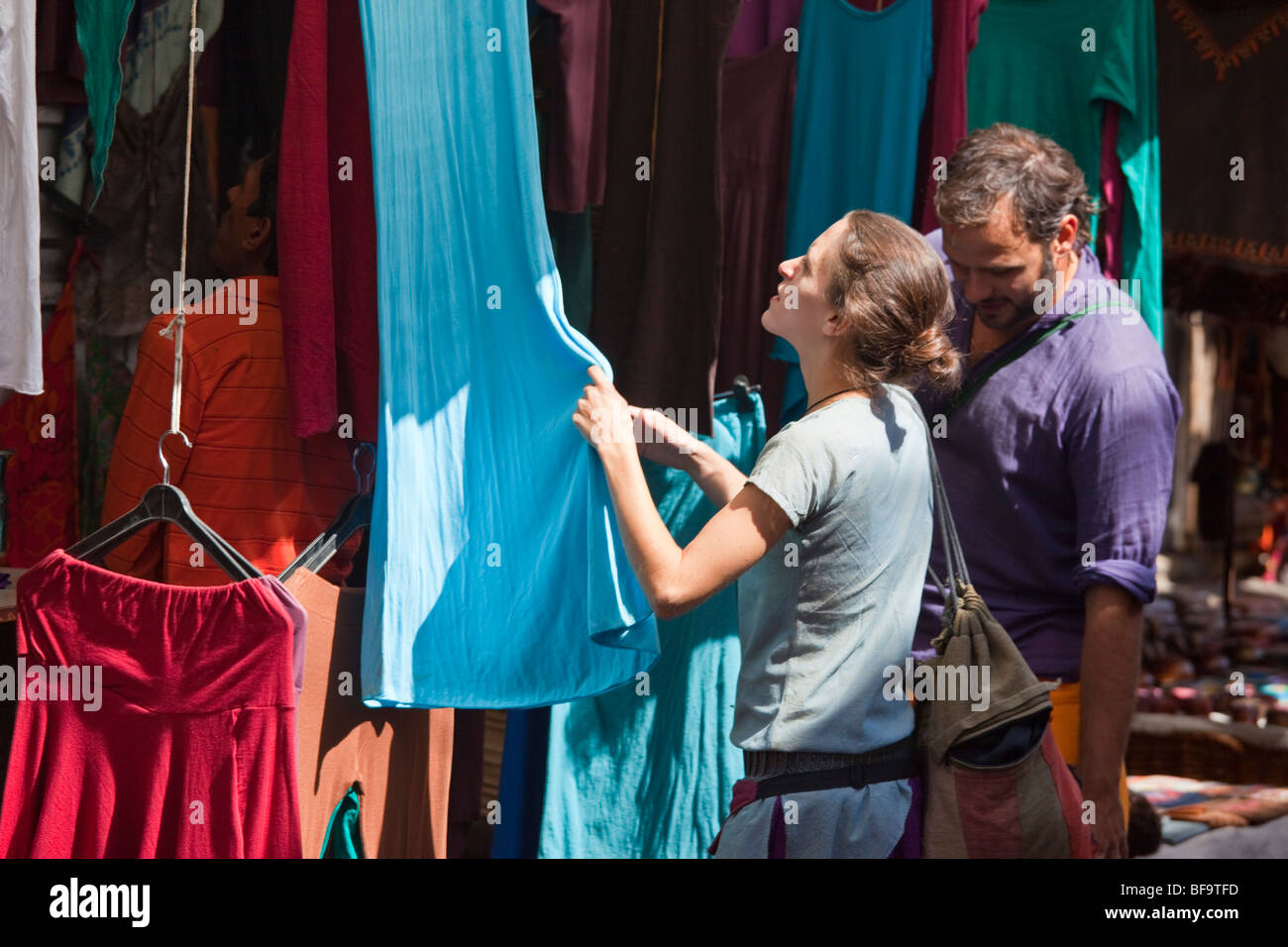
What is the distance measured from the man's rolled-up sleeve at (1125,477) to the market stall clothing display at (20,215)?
6.15ft

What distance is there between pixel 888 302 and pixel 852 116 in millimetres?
1141

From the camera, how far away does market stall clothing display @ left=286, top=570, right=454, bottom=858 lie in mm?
2340

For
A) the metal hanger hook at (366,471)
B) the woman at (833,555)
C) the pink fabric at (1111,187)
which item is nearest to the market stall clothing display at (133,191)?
the metal hanger hook at (366,471)

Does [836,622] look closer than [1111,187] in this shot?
Yes

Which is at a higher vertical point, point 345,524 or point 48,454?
point 48,454

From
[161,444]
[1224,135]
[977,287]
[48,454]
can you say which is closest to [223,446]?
A: [161,444]

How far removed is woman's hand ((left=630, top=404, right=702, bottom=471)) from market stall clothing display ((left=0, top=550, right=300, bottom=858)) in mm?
705

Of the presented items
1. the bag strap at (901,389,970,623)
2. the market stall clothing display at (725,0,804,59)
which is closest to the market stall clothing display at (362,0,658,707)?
the bag strap at (901,389,970,623)

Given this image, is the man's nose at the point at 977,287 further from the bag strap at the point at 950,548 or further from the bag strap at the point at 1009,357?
the bag strap at the point at 950,548

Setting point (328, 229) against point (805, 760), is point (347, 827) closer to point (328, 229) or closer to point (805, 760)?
point (805, 760)

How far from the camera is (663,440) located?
7.74ft

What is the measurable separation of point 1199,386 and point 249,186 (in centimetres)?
381
